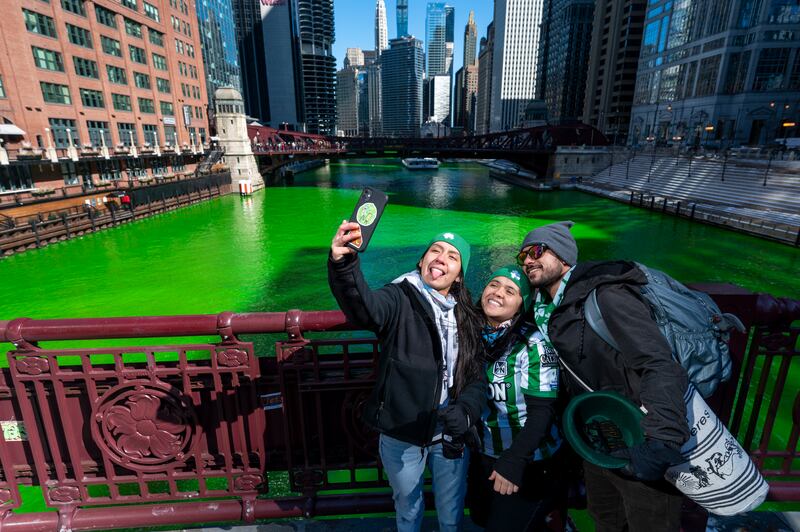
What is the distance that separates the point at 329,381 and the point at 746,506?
2.45 metres

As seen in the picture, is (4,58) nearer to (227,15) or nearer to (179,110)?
(179,110)

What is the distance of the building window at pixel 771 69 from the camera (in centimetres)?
6266

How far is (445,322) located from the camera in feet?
→ 7.88

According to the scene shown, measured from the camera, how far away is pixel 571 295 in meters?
2.19

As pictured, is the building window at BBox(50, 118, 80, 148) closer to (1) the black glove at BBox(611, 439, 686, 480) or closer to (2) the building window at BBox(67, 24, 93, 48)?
(2) the building window at BBox(67, 24, 93, 48)

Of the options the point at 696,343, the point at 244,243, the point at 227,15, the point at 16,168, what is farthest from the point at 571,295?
the point at 227,15

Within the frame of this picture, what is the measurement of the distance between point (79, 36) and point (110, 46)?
13.1ft

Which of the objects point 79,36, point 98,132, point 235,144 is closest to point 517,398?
point 98,132

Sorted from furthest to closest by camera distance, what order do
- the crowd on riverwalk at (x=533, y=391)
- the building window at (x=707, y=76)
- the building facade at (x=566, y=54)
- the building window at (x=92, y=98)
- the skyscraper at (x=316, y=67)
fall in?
the skyscraper at (x=316, y=67) → the building facade at (x=566, y=54) → the building window at (x=707, y=76) → the building window at (x=92, y=98) → the crowd on riverwalk at (x=533, y=391)

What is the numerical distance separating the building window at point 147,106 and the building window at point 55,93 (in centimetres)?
1007

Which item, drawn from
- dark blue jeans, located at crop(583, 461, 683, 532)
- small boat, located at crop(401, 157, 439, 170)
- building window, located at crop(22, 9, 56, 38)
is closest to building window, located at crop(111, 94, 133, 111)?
building window, located at crop(22, 9, 56, 38)

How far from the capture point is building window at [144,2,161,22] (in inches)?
1898

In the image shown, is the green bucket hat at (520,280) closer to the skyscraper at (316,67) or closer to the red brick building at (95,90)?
the red brick building at (95,90)

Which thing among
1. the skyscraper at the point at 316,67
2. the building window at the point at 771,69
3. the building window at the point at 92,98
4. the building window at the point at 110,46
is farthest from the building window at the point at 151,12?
the skyscraper at the point at 316,67
